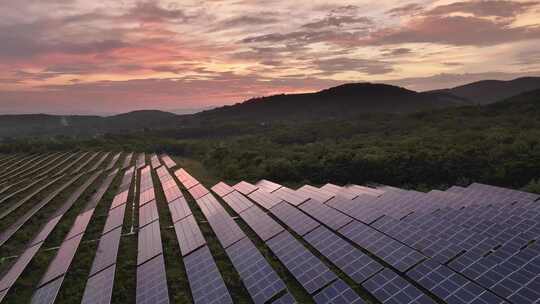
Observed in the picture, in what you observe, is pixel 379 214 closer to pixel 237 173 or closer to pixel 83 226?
pixel 83 226

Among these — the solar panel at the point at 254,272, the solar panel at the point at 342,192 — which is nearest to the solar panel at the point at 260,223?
the solar panel at the point at 254,272

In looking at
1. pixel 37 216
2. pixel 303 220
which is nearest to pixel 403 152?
pixel 303 220

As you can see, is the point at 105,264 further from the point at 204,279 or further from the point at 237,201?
the point at 237,201

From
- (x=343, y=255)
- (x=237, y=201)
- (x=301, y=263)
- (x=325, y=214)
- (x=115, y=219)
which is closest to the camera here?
(x=301, y=263)

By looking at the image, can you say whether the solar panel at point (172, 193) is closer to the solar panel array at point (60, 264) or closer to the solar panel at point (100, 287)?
the solar panel array at point (60, 264)

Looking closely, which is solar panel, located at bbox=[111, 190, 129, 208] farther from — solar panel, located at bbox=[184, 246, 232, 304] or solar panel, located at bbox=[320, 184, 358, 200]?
solar panel, located at bbox=[320, 184, 358, 200]

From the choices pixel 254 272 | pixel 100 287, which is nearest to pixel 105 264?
pixel 100 287
